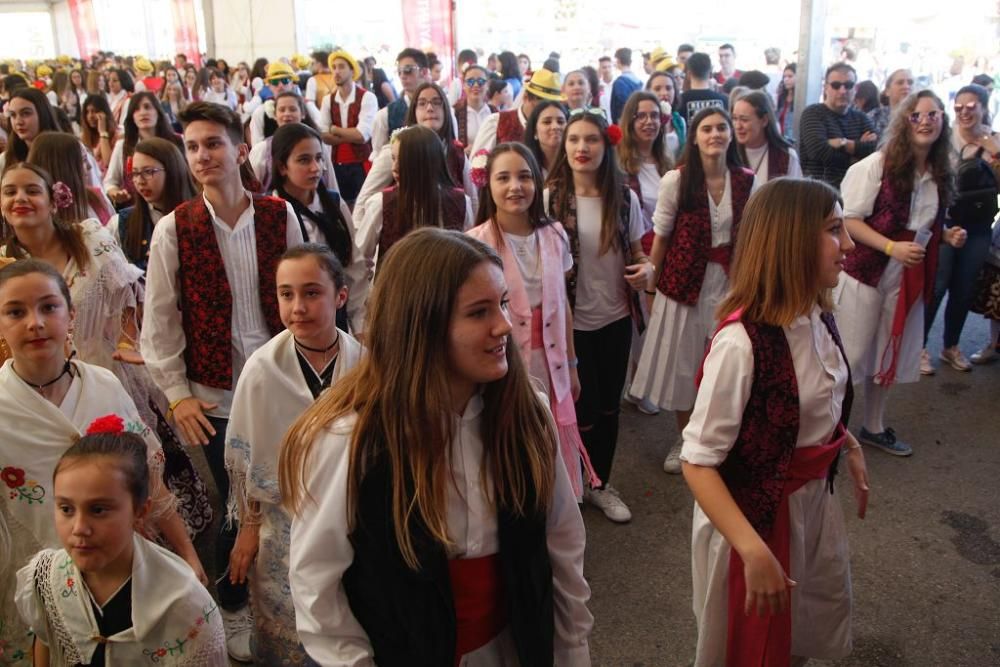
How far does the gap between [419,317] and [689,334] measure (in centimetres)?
261

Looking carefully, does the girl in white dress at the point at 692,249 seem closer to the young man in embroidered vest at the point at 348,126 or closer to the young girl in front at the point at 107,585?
the young girl in front at the point at 107,585

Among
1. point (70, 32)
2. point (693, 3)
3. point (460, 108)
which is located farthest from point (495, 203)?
point (70, 32)

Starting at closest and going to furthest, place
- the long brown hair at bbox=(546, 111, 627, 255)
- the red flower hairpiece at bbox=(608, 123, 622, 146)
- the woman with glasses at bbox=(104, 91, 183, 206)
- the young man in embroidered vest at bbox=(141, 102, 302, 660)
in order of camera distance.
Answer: the young man in embroidered vest at bbox=(141, 102, 302, 660) < the long brown hair at bbox=(546, 111, 627, 255) < the red flower hairpiece at bbox=(608, 123, 622, 146) < the woman with glasses at bbox=(104, 91, 183, 206)

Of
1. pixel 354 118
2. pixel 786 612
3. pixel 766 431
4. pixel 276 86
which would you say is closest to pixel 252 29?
pixel 276 86

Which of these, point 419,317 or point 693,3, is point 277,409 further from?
point 693,3

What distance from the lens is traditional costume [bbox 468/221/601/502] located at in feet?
9.90

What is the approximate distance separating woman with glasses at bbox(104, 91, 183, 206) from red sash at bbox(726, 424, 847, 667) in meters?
4.49

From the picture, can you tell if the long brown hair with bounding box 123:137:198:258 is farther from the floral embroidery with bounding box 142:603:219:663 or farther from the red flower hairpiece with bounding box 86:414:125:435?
the floral embroidery with bounding box 142:603:219:663

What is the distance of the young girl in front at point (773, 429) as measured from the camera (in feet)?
6.11

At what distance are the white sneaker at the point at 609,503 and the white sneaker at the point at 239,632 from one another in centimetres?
156

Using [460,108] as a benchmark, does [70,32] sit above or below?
above

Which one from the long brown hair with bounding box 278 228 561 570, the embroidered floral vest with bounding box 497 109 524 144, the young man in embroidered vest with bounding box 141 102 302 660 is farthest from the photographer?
the embroidered floral vest with bounding box 497 109 524 144

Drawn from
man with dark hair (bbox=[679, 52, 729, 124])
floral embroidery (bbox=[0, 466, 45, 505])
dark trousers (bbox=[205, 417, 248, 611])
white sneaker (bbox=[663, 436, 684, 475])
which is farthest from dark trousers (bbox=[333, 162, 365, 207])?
floral embroidery (bbox=[0, 466, 45, 505])

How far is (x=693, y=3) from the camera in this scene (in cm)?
1441
